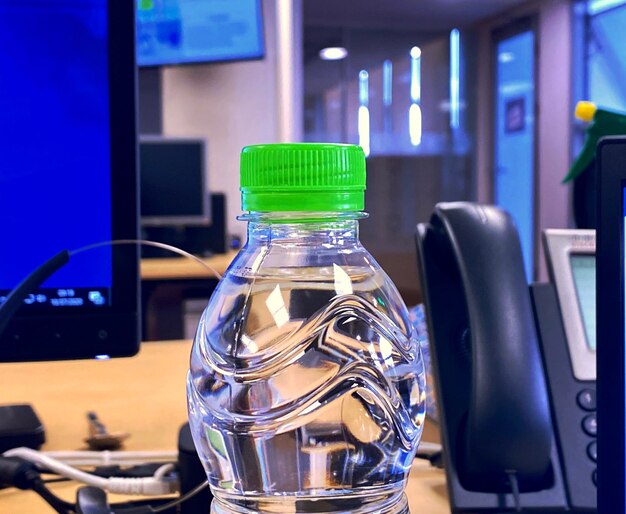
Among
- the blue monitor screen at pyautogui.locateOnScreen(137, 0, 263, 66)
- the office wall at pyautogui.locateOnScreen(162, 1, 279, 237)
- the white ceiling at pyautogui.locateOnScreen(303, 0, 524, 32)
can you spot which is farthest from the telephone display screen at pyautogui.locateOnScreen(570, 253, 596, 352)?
the white ceiling at pyautogui.locateOnScreen(303, 0, 524, 32)

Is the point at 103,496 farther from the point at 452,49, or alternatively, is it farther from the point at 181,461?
the point at 452,49

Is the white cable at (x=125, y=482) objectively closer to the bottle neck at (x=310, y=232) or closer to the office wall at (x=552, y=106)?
the bottle neck at (x=310, y=232)

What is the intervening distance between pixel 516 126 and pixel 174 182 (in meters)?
3.81

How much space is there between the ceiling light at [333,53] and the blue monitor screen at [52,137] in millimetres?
5564

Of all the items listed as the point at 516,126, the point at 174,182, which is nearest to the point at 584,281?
the point at 174,182

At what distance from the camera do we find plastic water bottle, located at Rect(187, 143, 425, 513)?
49 centimetres

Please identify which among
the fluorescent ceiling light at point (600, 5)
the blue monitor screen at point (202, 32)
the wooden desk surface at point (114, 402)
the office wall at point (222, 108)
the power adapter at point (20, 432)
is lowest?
the wooden desk surface at point (114, 402)

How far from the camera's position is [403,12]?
18.6 ft

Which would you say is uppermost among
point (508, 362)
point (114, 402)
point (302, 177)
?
point (302, 177)

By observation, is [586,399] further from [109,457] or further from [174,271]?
[174,271]

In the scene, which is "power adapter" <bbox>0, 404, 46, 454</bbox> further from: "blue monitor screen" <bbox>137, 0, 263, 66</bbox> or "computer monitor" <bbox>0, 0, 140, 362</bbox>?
"blue monitor screen" <bbox>137, 0, 263, 66</bbox>

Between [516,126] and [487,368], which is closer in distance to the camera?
[487,368]

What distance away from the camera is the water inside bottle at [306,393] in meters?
0.49

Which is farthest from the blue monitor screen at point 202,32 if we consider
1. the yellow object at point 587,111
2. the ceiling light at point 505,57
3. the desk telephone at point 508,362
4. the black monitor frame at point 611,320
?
the ceiling light at point 505,57
